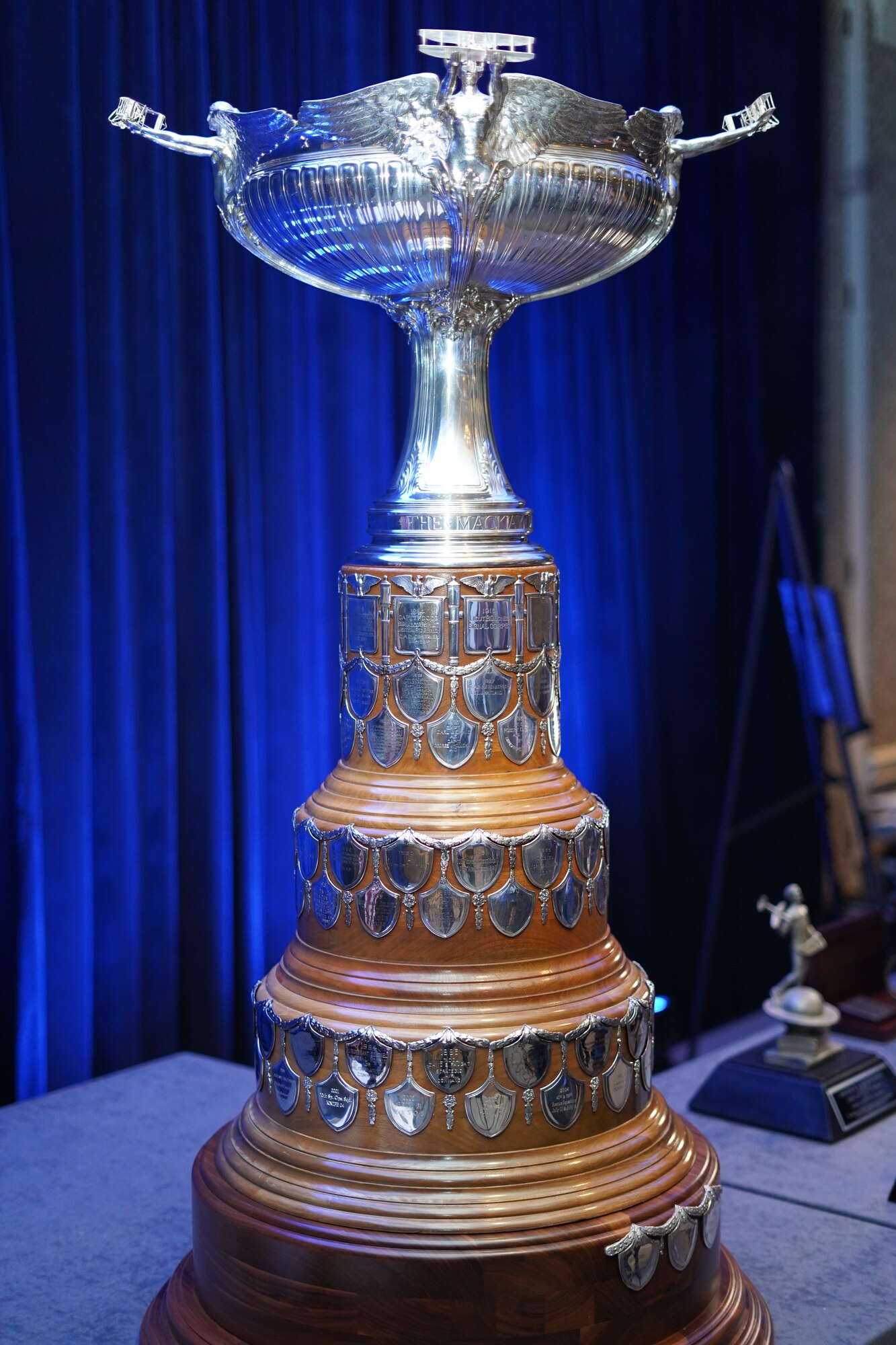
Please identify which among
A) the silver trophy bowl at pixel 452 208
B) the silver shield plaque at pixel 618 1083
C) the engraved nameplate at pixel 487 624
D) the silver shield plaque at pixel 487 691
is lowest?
the silver shield plaque at pixel 618 1083

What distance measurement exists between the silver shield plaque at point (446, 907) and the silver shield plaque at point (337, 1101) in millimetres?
152

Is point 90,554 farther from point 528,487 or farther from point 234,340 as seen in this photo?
point 528,487

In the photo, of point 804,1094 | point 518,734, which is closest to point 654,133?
point 518,734

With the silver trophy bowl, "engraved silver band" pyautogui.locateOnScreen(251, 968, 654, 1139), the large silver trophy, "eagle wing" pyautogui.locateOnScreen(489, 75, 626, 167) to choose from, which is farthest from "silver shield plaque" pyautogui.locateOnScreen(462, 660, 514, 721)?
"eagle wing" pyautogui.locateOnScreen(489, 75, 626, 167)

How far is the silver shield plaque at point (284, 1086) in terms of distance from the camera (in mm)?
1283

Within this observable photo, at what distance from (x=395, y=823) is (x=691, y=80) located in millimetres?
2323

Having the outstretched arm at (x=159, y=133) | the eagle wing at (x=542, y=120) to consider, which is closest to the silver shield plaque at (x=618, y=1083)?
the eagle wing at (x=542, y=120)

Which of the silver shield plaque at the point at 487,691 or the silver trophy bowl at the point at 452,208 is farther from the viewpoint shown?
the silver shield plaque at the point at 487,691

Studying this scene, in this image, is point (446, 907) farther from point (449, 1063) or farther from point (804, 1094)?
point (804, 1094)

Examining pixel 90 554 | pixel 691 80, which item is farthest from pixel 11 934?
pixel 691 80

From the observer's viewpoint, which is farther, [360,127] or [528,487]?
[528,487]

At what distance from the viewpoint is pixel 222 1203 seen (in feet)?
4.15

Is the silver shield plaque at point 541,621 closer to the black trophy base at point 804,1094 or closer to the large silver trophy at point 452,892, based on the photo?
the large silver trophy at point 452,892

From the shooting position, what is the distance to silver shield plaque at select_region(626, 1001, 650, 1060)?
51.2 inches
